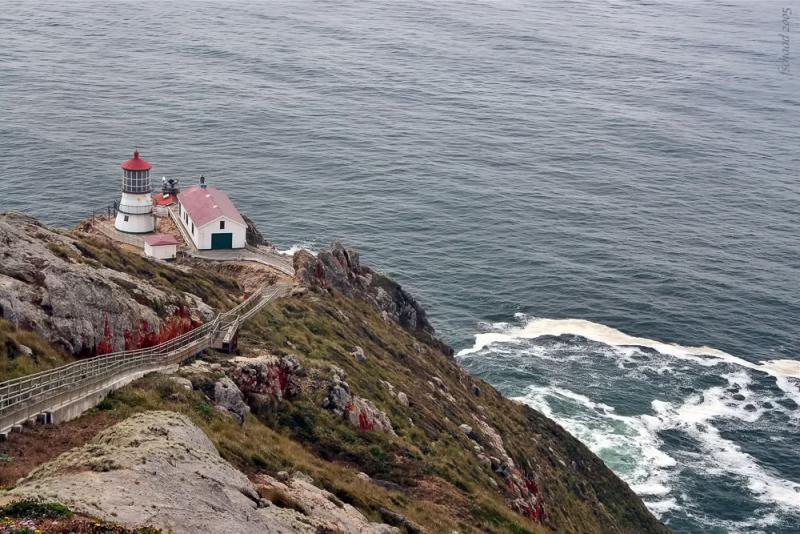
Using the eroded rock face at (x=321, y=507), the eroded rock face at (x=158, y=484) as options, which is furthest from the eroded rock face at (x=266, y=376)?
the eroded rock face at (x=158, y=484)

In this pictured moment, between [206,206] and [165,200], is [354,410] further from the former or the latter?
[165,200]

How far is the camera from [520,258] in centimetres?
12350

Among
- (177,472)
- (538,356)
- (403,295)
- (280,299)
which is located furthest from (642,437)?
(177,472)

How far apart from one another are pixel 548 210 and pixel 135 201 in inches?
2773

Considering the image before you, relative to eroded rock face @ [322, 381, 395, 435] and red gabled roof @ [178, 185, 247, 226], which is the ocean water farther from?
eroded rock face @ [322, 381, 395, 435]

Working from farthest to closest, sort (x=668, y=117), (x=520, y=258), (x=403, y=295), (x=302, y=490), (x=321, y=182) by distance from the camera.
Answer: (x=668, y=117), (x=321, y=182), (x=520, y=258), (x=403, y=295), (x=302, y=490)

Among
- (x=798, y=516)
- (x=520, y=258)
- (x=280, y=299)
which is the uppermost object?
(x=280, y=299)

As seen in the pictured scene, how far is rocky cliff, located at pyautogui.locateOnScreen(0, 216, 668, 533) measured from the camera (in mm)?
29844

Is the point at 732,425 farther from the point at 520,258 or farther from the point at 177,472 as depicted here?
the point at 177,472

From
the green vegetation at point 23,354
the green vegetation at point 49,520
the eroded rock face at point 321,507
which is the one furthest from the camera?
the green vegetation at point 23,354

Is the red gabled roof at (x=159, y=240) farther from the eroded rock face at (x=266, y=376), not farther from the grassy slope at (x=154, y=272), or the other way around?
the eroded rock face at (x=266, y=376)

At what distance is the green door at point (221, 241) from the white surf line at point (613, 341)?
29.3m

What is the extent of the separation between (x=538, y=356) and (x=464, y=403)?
35856 mm

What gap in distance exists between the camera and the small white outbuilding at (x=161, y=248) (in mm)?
75438
